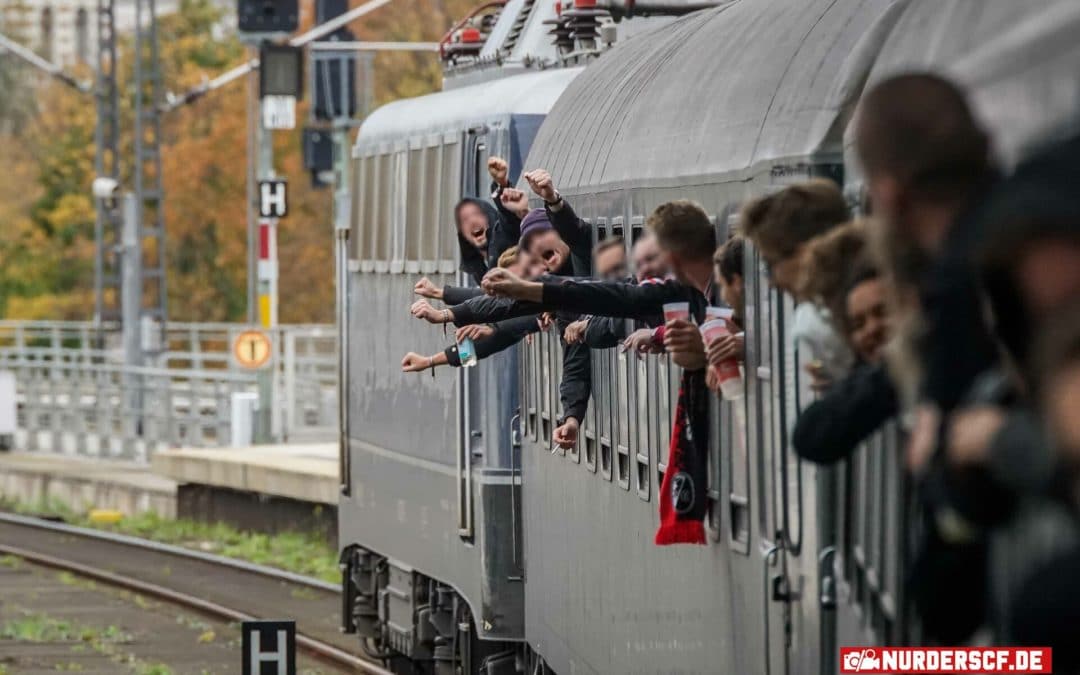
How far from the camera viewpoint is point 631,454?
8984 mm

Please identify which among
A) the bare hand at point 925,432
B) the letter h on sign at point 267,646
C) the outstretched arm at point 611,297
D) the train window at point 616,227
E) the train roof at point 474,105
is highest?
the train roof at point 474,105

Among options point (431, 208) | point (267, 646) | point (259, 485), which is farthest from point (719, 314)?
point (259, 485)

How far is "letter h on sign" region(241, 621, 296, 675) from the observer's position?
12.5m

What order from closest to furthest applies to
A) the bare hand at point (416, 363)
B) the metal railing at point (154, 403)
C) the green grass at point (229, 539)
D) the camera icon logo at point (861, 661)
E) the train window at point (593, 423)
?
the camera icon logo at point (861, 661)
the train window at point (593, 423)
the bare hand at point (416, 363)
the green grass at point (229, 539)
the metal railing at point (154, 403)

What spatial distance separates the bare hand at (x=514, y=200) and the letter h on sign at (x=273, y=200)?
2634 cm

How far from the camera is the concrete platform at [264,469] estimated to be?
27062 millimetres

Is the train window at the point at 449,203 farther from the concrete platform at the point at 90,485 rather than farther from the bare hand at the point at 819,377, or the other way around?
the concrete platform at the point at 90,485

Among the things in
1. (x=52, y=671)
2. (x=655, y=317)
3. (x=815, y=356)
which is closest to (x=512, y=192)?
(x=655, y=317)

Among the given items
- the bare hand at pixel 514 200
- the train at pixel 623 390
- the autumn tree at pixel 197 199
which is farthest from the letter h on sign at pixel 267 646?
the autumn tree at pixel 197 199

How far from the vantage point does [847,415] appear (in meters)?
4.10

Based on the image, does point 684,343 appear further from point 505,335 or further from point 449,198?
point 449,198

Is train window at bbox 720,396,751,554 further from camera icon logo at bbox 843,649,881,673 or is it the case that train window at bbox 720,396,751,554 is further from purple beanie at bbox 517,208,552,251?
purple beanie at bbox 517,208,552,251

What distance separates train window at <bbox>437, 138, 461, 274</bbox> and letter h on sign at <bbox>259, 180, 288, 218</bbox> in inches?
881

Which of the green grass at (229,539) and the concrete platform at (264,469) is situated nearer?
the green grass at (229,539)
